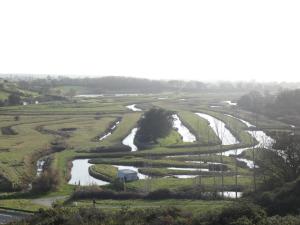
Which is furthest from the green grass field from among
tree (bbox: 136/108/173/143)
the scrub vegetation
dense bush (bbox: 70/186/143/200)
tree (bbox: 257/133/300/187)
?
tree (bbox: 257/133/300/187)

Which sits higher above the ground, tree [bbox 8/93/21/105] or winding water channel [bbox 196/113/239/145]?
tree [bbox 8/93/21/105]

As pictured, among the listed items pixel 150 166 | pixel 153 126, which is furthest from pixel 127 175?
pixel 153 126

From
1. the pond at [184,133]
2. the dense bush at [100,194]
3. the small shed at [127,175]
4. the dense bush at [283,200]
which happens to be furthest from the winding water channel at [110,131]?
the dense bush at [283,200]

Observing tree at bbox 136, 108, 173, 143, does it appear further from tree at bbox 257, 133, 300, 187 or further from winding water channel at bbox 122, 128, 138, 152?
tree at bbox 257, 133, 300, 187

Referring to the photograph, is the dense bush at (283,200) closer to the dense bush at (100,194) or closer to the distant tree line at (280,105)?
the dense bush at (100,194)

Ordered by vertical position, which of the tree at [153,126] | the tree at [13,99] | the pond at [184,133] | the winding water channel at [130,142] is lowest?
the winding water channel at [130,142]

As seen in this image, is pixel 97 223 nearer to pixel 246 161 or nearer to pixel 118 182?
pixel 118 182

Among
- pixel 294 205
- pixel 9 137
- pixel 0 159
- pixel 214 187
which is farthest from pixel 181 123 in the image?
pixel 294 205

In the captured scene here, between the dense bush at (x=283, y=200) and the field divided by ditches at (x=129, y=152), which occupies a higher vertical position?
the dense bush at (x=283, y=200)
